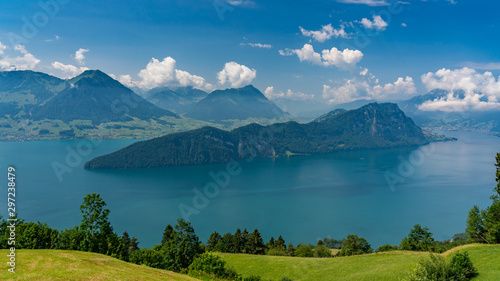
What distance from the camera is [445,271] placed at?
23000 mm

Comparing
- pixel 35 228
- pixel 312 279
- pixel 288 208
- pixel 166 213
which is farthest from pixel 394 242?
pixel 35 228

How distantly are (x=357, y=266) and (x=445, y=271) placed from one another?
1651cm

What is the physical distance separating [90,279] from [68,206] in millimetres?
163250

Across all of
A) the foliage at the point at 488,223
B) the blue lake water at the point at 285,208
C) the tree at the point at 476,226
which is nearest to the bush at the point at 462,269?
the foliage at the point at 488,223

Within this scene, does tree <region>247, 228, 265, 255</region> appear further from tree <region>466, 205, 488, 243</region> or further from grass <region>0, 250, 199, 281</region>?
grass <region>0, 250, 199, 281</region>

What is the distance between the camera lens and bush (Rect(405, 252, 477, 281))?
22.9 m

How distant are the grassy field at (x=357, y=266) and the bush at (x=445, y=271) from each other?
1035 mm

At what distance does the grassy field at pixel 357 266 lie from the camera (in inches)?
1110

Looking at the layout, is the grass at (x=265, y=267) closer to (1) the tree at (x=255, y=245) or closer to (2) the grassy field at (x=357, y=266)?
(2) the grassy field at (x=357, y=266)

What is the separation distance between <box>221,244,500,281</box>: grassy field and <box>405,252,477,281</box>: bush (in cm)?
103

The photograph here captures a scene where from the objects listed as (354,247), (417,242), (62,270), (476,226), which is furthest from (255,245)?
(62,270)

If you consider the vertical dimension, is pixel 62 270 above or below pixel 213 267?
above

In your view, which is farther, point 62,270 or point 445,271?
point 445,271

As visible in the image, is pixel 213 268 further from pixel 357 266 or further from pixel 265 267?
pixel 357 266
